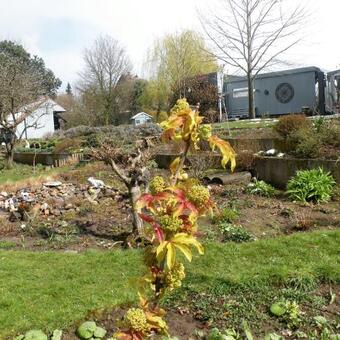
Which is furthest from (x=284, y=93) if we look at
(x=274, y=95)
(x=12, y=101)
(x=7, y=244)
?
(x=7, y=244)

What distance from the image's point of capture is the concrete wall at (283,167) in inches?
372

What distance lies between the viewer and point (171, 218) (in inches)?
74.9

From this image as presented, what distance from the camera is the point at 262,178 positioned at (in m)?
10.6

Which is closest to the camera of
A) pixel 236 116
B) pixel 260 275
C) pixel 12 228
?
pixel 260 275

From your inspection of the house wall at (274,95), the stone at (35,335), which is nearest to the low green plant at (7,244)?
the stone at (35,335)

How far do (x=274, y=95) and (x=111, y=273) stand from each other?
98.8 ft

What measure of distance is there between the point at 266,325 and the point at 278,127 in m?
8.75

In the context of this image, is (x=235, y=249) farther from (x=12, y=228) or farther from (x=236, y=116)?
(x=236, y=116)

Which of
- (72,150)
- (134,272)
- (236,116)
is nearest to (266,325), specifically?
(134,272)

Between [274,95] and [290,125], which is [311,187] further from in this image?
[274,95]

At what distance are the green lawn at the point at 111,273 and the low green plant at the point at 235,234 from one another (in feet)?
1.23

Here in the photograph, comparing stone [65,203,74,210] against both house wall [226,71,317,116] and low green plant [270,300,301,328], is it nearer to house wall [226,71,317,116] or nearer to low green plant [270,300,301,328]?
low green plant [270,300,301,328]

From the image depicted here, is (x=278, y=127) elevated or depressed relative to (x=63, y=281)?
elevated

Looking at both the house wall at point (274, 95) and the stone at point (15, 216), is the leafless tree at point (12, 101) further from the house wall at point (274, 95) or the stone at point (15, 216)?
the house wall at point (274, 95)
